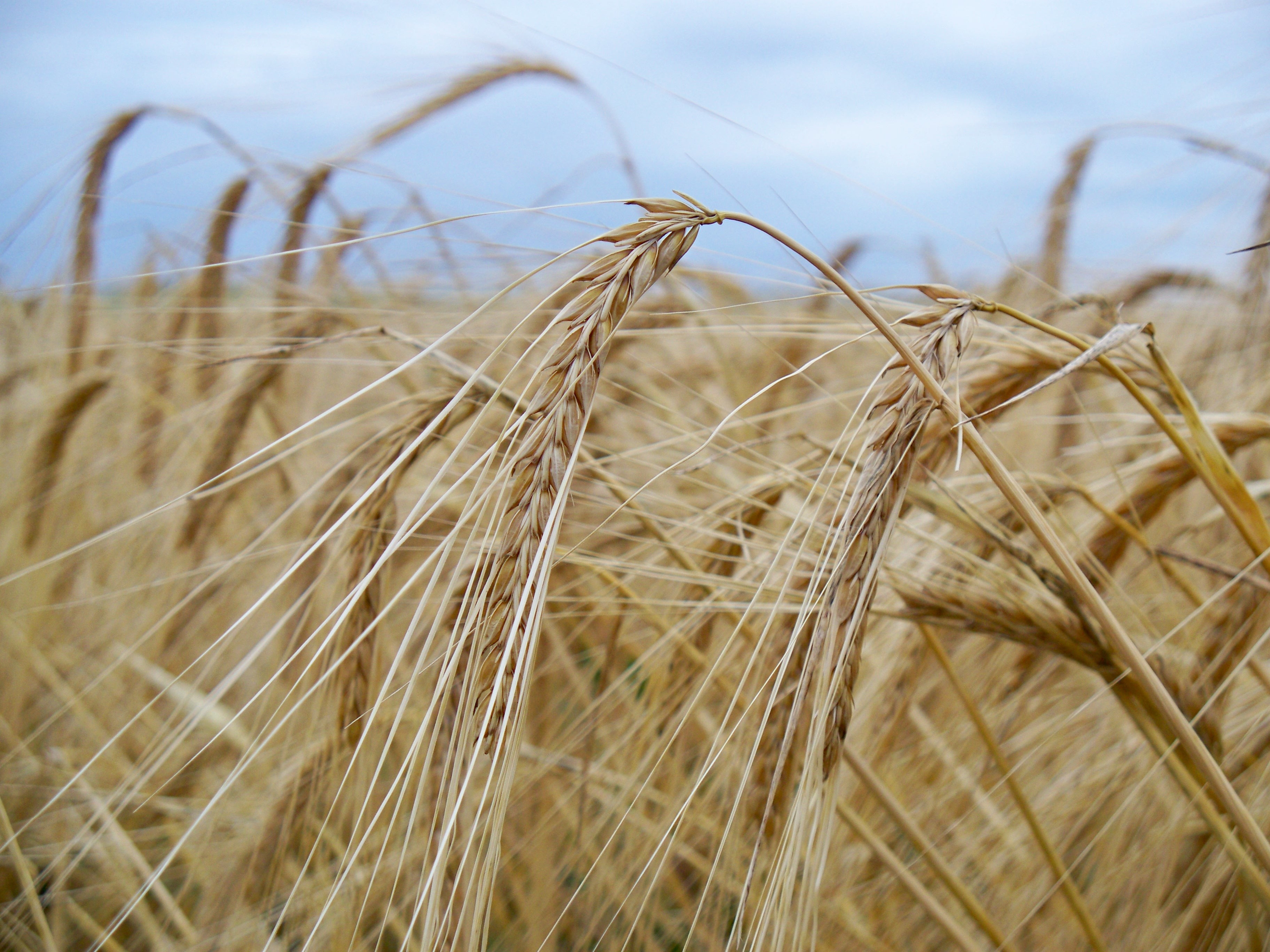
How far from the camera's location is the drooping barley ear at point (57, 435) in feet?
4.80

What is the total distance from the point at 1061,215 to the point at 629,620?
168 cm

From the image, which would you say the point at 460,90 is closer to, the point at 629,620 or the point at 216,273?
the point at 216,273

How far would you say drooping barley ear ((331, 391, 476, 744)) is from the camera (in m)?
0.70

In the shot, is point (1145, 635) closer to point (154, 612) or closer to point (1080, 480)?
point (1080, 480)

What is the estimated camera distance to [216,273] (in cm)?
161

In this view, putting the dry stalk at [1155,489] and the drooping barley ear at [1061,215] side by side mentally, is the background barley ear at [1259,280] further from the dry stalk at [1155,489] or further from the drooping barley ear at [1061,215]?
the dry stalk at [1155,489]

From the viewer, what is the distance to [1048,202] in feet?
6.58

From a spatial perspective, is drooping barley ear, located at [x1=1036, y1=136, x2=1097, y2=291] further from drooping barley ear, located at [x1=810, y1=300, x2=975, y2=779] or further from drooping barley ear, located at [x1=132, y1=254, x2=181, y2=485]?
drooping barley ear, located at [x1=132, y1=254, x2=181, y2=485]

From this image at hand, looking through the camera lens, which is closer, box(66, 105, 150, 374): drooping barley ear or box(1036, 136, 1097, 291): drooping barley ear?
box(66, 105, 150, 374): drooping barley ear

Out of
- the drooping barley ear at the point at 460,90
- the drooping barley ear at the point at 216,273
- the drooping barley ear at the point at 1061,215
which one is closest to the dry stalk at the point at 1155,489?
the drooping barley ear at the point at 1061,215

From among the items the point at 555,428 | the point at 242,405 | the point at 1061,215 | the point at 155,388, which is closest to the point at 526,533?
the point at 555,428

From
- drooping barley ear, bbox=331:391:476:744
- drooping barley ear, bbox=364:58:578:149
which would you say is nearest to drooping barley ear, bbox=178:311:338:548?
drooping barley ear, bbox=331:391:476:744

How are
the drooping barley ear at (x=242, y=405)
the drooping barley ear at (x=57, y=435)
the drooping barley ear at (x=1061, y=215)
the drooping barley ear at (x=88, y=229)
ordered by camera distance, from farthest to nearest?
the drooping barley ear at (x=1061, y=215), the drooping barley ear at (x=88, y=229), the drooping barley ear at (x=57, y=435), the drooping barley ear at (x=242, y=405)

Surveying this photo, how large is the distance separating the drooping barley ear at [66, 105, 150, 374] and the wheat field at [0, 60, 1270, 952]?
0.05 feet
